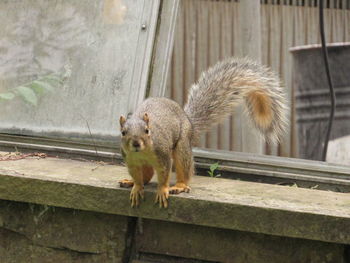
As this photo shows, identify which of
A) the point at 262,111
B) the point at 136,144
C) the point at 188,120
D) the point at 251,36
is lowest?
the point at 136,144

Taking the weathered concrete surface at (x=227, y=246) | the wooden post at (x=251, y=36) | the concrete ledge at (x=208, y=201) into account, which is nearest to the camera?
the concrete ledge at (x=208, y=201)

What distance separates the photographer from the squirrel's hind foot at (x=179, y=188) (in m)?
2.70

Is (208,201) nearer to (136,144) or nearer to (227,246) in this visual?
(227,246)

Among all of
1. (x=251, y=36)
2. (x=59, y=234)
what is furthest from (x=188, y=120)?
(x=251, y=36)

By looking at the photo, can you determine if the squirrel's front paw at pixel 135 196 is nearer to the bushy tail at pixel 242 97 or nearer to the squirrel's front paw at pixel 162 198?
the squirrel's front paw at pixel 162 198

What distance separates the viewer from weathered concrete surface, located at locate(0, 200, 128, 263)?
2.77 meters

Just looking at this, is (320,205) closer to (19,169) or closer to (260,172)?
(260,172)

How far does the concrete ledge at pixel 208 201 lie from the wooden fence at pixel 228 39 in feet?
10.6

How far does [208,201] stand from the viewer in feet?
8.40

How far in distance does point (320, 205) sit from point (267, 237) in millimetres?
229

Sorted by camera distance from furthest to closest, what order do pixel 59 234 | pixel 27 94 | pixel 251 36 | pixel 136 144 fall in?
pixel 251 36
pixel 59 234
pixel 136 144
pixel 27 94

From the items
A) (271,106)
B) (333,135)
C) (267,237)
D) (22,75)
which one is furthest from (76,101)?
(333,135)

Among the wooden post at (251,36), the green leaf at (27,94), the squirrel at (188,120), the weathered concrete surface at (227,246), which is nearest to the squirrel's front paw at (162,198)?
the squirrel at (188,120)

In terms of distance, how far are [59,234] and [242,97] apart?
1171 millimetres
